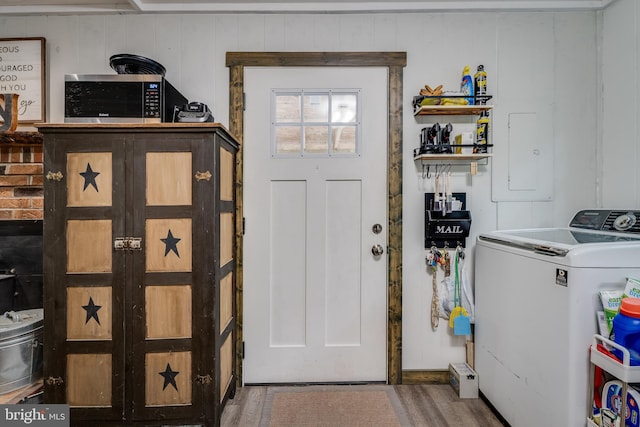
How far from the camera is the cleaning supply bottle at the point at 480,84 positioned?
2.20m

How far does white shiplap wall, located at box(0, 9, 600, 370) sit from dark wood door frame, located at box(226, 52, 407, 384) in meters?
0.06

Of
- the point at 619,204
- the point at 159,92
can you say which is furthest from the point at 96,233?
the point at 619,204

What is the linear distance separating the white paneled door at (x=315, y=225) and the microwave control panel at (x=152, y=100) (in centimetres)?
60

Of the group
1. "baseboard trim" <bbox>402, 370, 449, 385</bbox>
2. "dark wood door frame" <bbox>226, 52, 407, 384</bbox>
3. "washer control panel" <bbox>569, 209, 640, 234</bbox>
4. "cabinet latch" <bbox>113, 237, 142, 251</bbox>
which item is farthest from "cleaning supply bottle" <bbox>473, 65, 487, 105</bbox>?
"cabinet latch" <bbox>113, 237, 142, 251</bbox>

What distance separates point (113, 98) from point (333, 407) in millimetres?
2137

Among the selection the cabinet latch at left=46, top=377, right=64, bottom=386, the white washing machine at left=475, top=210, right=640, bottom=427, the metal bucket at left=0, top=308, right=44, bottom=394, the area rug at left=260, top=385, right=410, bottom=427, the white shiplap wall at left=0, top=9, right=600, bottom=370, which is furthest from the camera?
the white shiplap wall at left=0, top=9, right=600, bottom=370

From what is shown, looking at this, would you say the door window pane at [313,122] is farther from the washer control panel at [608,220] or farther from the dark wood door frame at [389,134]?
the washer control panel at [608,220]

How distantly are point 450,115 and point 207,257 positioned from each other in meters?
1.79

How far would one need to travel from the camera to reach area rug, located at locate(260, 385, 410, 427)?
1.93 meters

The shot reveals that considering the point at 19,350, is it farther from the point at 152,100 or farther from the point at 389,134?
the point at 389,134

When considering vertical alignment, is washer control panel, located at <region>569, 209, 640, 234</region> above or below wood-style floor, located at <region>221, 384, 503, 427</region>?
above

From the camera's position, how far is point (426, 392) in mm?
2236

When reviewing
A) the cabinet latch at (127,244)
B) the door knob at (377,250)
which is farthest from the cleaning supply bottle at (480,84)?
the cabinet latch at (127,244)

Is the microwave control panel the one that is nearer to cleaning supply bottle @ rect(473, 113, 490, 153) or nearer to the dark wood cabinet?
the dark wood cabinet
